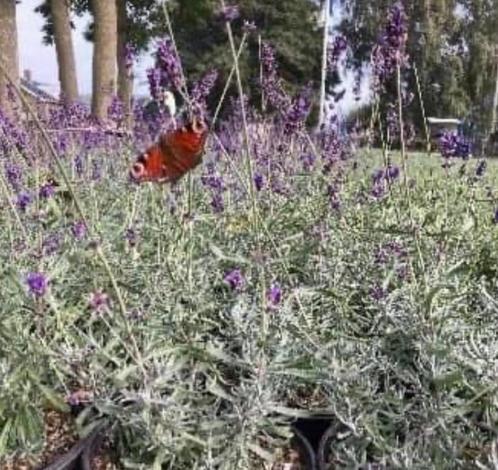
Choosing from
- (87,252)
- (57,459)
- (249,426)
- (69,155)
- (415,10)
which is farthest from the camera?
(415,10)

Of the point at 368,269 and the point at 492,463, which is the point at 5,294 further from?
the point at 492,463

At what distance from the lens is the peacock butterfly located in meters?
2.02

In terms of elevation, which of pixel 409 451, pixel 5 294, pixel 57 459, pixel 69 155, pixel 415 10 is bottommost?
pixel 57 459

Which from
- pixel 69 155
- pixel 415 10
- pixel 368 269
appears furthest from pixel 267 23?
pixel 368 269

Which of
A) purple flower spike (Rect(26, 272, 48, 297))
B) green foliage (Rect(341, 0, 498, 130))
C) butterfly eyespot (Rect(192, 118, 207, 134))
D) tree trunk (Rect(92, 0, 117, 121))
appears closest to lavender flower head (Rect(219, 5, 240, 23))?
butterfly eyespot (Rect(192, 118, 207, 134))

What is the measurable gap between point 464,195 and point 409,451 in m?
2.56

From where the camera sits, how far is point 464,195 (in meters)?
4.26

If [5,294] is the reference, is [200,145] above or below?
above

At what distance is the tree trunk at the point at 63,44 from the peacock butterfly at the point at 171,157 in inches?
411

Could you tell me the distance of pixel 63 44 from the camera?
12180 mm

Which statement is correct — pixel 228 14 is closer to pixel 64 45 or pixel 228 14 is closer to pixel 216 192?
pixel 216 192

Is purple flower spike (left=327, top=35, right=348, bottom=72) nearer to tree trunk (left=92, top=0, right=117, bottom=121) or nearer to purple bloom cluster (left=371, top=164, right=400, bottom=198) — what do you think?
purple bloom cluster (left=371, top=164, right=400, bottom=198)

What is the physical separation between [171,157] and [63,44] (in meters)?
10.8

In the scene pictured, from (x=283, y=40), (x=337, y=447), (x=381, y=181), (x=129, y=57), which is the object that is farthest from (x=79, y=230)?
(x=283, y=40)
